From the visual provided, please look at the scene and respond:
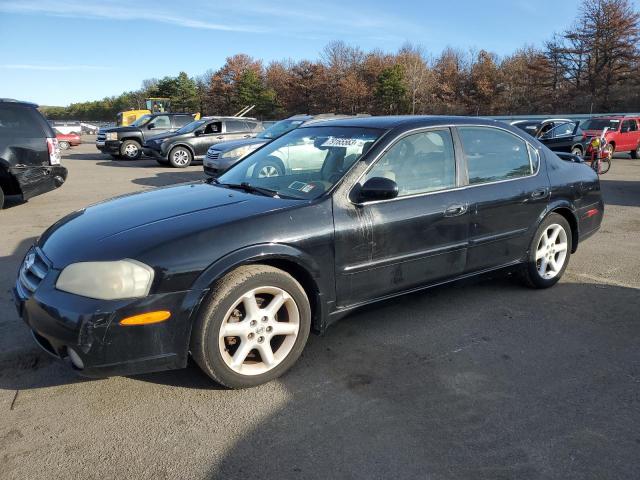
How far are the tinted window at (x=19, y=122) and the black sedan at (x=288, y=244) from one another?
18.3 feet

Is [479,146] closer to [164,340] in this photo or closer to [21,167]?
[164,340]

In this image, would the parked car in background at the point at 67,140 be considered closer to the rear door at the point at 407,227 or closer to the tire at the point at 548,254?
the rear door at the point at 407,227

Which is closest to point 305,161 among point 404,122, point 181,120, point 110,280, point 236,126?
point 404,122

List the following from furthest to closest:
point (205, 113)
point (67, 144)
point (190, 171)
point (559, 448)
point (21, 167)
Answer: point (205, 113) < point (67, 144) < point (190, 171) < point (21, 167) < point (559, 448)

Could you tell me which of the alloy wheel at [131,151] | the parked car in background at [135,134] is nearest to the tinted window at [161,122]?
the parked car in background at [135,134]

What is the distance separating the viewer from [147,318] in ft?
8.73

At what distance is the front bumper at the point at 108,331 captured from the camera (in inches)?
102

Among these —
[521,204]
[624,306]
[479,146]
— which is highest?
[479,146]

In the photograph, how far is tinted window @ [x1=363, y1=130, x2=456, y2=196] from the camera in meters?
3.67

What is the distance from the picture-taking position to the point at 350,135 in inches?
154

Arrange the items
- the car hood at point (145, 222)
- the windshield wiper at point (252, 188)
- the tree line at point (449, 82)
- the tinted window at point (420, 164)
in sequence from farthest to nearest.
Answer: the tree line at point (449, 82), the tinted window at point (420, 164), the windshield wiper at point (252, 188), the car hood at point (145, 222)

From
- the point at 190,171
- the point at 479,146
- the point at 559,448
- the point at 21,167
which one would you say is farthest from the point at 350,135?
the point at 190,171

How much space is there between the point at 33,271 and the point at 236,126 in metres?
14.9

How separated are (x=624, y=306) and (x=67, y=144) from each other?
28923 mm
